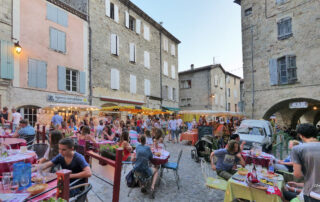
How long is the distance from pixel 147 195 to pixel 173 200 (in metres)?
0.61

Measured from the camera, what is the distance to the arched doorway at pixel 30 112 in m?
10.9

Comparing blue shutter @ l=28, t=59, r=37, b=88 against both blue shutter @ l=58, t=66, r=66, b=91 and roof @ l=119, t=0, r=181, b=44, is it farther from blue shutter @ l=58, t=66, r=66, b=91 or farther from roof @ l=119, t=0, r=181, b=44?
roof @ l=119, t=0, r=181, b=44

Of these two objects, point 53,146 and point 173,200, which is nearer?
point 53,146

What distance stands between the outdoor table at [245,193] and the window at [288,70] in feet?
39.5

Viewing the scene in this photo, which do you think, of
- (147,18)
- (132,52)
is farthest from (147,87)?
(147,18)

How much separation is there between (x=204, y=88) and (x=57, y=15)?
65.6 ft

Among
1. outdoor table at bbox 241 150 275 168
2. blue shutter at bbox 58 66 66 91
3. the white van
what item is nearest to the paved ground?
outdoor table at bbox 241 150 275 168

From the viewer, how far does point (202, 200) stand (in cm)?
426

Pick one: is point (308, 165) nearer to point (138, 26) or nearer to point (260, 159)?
point (260, 159)

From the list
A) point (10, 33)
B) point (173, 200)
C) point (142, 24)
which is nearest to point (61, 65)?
point (10, 33)

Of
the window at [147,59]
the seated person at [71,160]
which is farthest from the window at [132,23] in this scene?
the seated person at [71,160]

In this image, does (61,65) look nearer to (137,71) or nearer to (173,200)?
(137,71)

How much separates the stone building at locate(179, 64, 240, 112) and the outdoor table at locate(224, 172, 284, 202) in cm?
2443

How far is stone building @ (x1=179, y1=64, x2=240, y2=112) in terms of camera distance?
89.4ft
